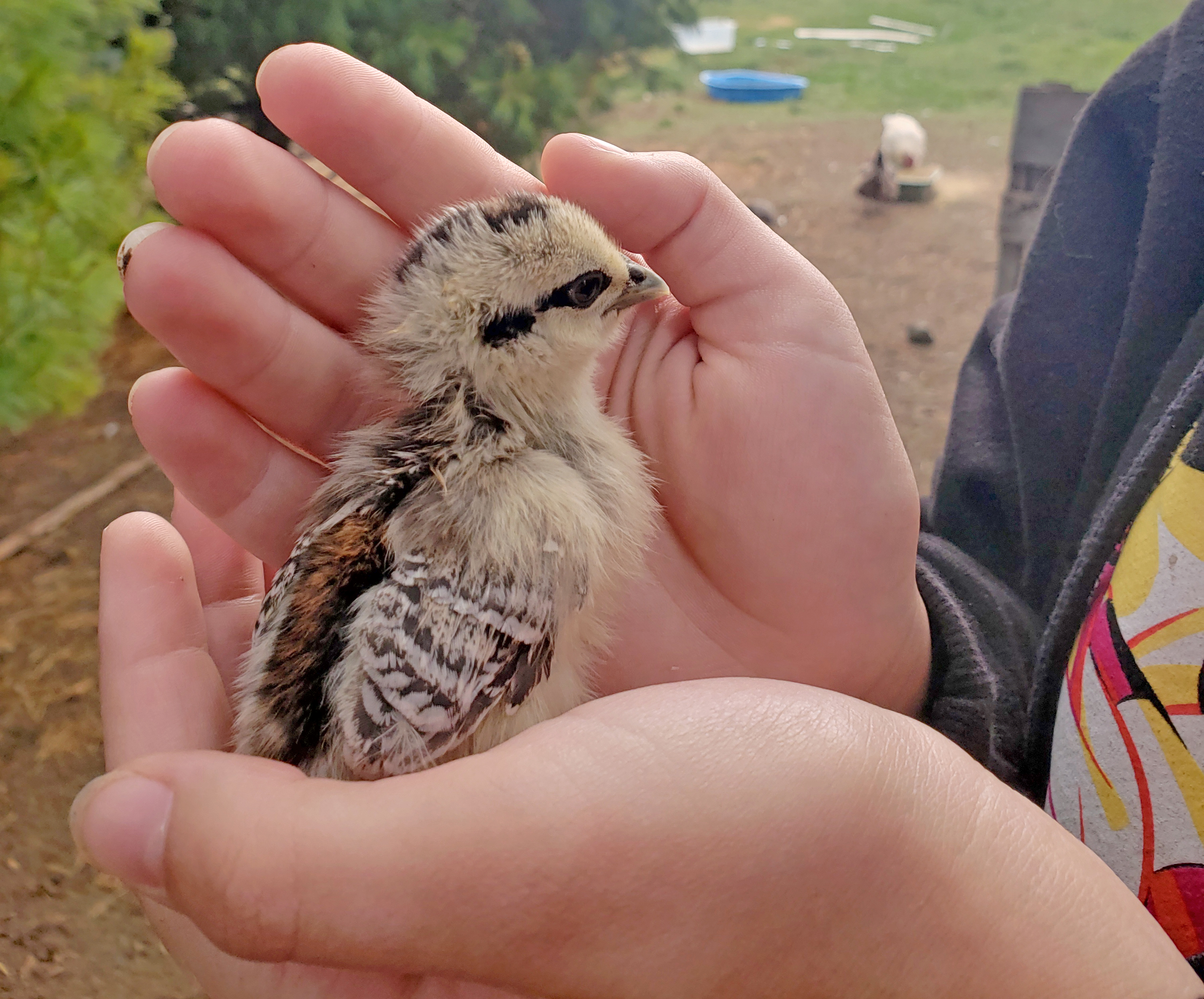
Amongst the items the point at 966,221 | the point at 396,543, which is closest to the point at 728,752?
the point at 396,543

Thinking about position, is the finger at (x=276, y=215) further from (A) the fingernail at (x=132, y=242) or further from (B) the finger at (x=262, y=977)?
(B) the finger at (x=262, y=977)

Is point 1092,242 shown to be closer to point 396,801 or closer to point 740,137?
point 396,801

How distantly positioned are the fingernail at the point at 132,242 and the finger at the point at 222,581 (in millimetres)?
352

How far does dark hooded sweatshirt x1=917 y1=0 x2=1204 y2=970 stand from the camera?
119 centimetres

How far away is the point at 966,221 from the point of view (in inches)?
162

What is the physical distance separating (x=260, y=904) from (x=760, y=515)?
0.72 meters

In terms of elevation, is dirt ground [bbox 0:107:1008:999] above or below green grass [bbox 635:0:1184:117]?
below

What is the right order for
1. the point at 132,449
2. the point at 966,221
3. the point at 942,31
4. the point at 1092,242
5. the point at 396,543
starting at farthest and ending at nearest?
the point at 942,31 < the point at 966,221 < the point at 132,449 < the point at 1092,242 < the point at 396,543

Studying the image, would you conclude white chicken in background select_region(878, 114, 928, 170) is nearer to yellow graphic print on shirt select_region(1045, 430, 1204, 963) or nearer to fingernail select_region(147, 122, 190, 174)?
yellow graphic print on shirt select_region(1045, 430, 1204, 963)

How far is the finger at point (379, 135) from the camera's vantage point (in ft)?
3.77

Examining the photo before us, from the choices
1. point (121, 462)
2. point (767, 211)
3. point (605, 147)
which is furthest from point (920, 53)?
point (605, 147)

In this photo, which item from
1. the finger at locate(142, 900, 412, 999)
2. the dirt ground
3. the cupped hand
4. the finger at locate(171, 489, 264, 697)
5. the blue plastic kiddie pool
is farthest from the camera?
the blue plastic kiddie pool

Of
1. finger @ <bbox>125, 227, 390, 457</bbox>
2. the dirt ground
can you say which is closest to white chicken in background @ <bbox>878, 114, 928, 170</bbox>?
the dirt ground

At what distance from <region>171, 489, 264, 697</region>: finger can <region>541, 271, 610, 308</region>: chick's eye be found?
23.8 inches
